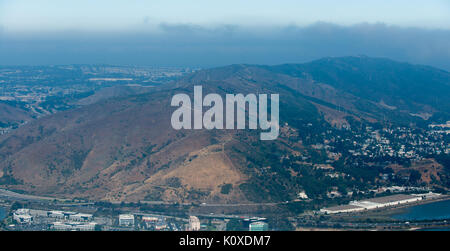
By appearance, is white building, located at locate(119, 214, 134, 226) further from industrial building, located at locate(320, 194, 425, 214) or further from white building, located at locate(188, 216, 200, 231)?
industrial building, located at locate(320, 194, 425, 214)

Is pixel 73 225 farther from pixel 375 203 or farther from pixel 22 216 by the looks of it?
pixel 375 203

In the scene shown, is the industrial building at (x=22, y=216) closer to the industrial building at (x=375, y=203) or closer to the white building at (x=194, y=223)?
the white building at (x=194, y=223)

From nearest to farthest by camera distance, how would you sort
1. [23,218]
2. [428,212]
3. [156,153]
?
1. [23,218]
2. [428,212]
3. [156,153]

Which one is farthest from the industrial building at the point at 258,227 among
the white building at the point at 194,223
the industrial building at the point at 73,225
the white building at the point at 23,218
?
the white building at the point at 23,218

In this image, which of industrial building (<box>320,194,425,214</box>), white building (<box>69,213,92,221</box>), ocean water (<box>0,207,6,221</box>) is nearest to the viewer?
white building (<box>69,213,92,221</box>)

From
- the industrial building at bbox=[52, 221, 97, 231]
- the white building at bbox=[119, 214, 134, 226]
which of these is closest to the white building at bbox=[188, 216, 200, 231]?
the white building at bbox=[119, 214, 134, 226]

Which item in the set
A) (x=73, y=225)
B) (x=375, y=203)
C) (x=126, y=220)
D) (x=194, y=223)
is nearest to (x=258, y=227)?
(x=194, y=223)
